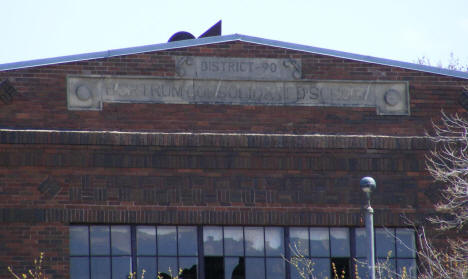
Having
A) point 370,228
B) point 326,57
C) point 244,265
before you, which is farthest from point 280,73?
point 370,228

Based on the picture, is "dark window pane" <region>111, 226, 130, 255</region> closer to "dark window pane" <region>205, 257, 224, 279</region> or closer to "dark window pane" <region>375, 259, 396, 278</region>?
"dark window pane" <region>205, 257, 224, 279</region>

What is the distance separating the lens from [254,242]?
1792 centimetres

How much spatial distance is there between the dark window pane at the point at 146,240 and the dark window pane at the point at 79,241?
0.93 m

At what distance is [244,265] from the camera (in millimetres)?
17766

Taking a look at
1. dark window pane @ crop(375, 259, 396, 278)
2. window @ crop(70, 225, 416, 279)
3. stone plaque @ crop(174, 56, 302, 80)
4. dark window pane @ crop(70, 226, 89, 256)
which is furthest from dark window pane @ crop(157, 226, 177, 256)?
dark window pane @ crop(375, 259, 396, 278)

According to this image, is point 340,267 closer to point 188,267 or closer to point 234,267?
point 234,267

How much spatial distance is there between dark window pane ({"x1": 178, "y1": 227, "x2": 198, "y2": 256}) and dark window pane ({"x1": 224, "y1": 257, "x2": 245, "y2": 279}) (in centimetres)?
61

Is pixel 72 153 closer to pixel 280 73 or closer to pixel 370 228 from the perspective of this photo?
pixel 280 73

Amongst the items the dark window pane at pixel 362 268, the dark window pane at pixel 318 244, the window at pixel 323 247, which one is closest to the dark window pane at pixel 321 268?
the window at pixel 323 247

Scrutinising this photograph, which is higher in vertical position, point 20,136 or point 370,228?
point 20,136

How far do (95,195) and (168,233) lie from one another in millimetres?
1488

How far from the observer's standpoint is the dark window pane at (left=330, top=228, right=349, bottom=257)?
715 inches

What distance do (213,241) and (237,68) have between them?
3.32 meters

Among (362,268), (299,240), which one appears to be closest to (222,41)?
(299,240)
